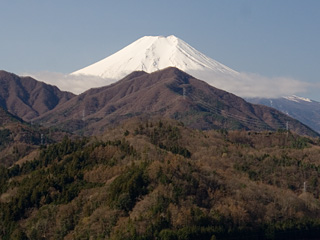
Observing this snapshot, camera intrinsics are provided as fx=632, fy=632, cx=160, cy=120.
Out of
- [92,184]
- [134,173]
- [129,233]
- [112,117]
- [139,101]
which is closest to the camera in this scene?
[129,233]

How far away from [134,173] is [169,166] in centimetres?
304

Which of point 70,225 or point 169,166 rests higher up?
point 169,166

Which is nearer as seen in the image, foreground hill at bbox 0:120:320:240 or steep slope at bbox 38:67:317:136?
foreground hill at bbox 0:120:320:240

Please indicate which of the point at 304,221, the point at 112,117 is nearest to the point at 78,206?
the point at 304,221

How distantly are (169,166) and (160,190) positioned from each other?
14.7 ft

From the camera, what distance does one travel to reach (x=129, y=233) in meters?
42.3

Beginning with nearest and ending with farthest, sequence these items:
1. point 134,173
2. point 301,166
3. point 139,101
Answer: point 134,173 → point 301,166 → point 139,101

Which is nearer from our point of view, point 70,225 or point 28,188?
point 70,225

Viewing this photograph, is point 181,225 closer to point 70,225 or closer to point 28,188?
point 70,225

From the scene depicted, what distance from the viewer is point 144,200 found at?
46875mm

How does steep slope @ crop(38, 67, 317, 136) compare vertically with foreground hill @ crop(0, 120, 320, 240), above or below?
above

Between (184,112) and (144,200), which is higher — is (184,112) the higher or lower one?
the higher one

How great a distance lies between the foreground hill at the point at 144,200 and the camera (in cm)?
4488

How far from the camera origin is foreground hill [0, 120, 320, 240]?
147 feet
